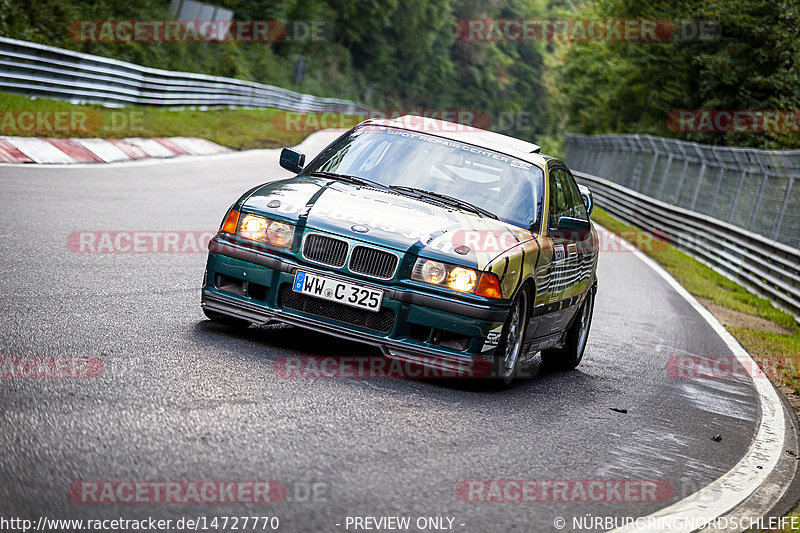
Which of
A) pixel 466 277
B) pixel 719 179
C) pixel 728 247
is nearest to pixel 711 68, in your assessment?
pixel 719 179

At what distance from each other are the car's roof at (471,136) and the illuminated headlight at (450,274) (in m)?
1.63

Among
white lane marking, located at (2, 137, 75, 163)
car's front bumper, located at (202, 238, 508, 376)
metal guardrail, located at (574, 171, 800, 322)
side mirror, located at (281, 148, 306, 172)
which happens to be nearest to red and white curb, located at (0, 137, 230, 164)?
white lane marking, located at (2, 137, 75, 163)

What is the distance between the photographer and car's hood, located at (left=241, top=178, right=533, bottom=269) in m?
6.32

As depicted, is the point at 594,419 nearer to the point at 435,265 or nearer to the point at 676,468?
the point at 676,468

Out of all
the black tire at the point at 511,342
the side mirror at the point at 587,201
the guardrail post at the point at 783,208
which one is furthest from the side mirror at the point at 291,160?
the guardrail post at the point at 783,208

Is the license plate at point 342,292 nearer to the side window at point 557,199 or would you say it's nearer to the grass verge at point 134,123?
the side window at point 557,199

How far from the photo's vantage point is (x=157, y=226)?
448 inches

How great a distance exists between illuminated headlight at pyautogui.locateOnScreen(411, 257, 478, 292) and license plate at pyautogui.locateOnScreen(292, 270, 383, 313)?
12.1 inches

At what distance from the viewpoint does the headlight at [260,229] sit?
6465 millimetres

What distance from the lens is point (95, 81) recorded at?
2358 cm

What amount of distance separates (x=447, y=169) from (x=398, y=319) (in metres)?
1.61

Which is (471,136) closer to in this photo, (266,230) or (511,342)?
(511,342)

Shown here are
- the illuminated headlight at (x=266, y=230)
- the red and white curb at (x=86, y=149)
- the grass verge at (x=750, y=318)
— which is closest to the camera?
the illuminated headlight at (x=266, y=230)

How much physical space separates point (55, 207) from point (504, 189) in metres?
5.59
